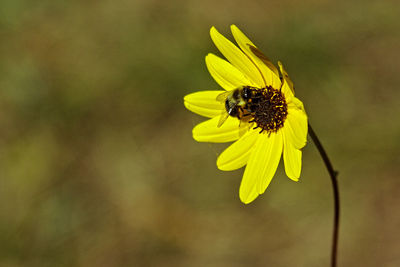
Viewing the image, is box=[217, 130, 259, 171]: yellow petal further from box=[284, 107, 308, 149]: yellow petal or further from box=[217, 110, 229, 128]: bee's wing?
box=[284, 107, 308, 149]: yellow petal

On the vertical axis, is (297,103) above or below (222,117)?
above

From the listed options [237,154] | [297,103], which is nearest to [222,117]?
[237,154]

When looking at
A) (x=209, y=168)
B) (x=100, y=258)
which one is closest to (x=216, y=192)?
(x=209, y=168)

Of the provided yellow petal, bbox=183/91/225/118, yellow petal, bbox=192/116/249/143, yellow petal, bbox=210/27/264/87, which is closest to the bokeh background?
yellow petal, bbox=192/116/249/143

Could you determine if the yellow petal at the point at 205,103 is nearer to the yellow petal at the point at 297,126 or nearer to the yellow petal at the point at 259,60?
the yellow petal at the point at 259,60

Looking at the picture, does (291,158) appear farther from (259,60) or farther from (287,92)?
(259,60)
